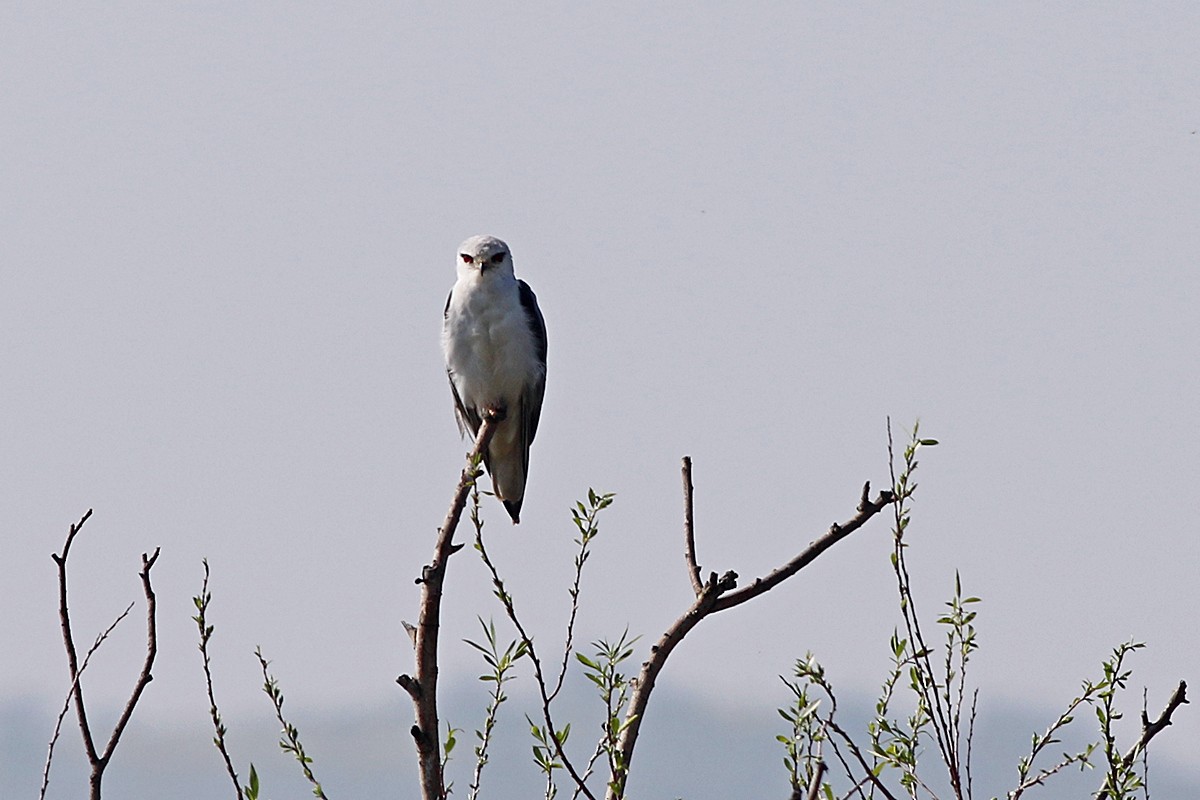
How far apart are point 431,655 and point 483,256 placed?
5897 mm

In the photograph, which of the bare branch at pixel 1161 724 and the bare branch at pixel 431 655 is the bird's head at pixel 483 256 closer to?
the bare branch at pixel 431 655

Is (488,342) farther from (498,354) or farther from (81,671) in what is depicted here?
(81,671)

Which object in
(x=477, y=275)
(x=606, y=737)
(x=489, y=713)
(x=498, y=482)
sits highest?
(x=477, y=275)

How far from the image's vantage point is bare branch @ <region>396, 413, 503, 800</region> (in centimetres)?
454

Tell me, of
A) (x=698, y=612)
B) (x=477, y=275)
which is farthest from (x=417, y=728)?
(x=477, y=275)

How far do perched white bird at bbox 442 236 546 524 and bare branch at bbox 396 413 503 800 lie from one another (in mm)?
4784

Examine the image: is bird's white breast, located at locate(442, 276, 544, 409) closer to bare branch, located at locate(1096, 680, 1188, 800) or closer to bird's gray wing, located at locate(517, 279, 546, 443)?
bird's gray wing, located at locate(517, 279, 546, 443)

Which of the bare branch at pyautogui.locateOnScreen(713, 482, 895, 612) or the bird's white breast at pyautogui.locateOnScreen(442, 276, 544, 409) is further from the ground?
the bird's white breast at pyautogui.locateOnScreen(442, 276, 544, 409)

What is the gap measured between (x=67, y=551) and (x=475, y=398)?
22.3ft

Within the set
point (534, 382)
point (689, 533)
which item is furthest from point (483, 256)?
point (689, 533)

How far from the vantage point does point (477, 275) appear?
35.1 feet

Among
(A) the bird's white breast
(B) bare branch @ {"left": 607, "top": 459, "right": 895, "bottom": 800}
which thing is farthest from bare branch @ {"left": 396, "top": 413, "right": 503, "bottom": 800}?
(A) the bird's white breast

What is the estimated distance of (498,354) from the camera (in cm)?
1071

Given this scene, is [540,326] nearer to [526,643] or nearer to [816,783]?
[526,643]
